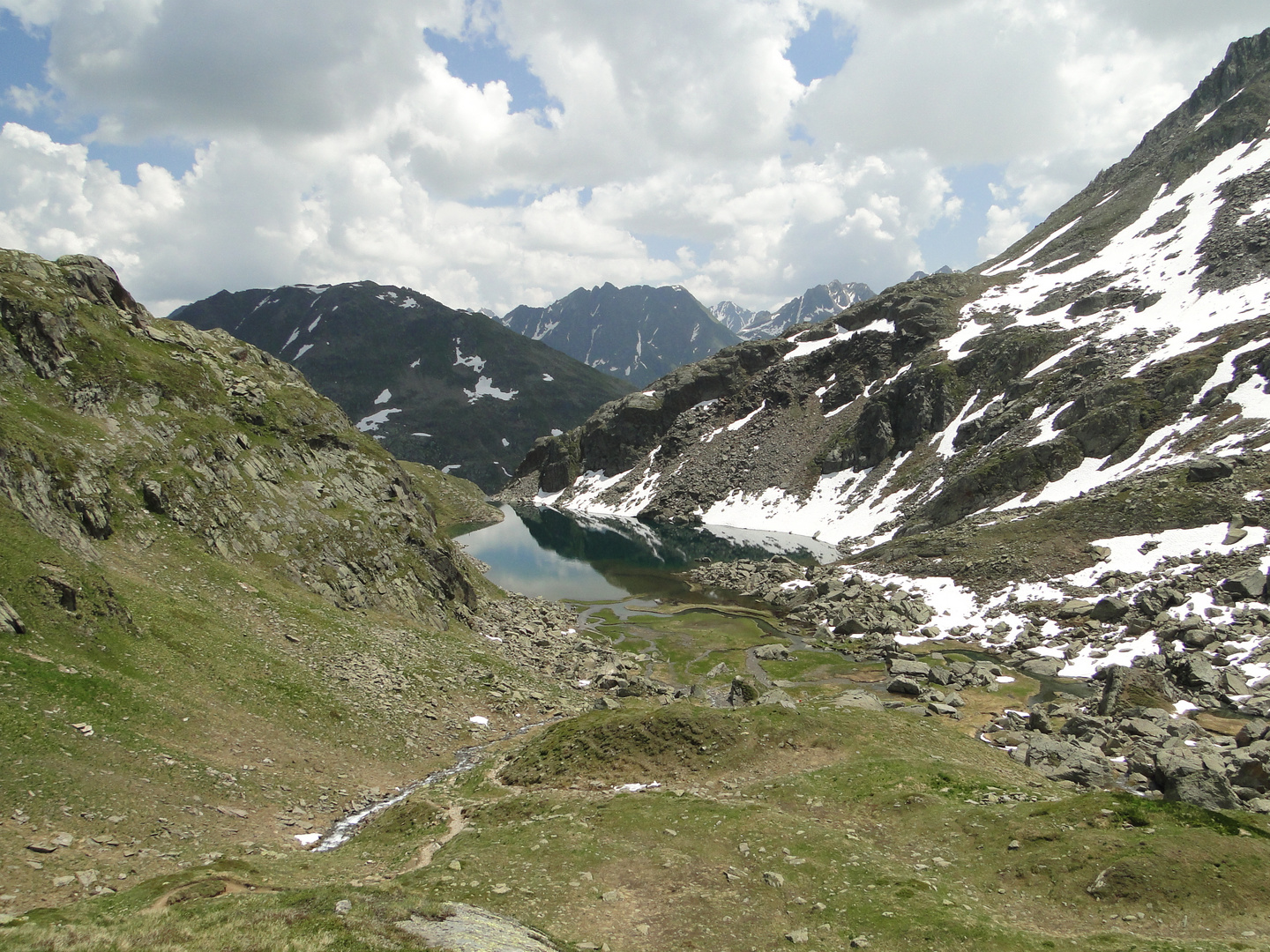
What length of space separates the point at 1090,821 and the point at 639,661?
50.7m

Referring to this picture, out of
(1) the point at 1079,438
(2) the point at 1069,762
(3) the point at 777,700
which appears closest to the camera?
(2) the point at 1069,762

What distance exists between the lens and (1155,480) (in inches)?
3270

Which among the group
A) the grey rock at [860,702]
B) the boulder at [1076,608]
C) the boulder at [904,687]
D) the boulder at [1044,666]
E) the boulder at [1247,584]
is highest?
the boulder at [1247,584]

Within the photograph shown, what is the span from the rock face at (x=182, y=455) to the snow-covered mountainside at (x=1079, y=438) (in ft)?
206

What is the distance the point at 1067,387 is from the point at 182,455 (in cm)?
13519

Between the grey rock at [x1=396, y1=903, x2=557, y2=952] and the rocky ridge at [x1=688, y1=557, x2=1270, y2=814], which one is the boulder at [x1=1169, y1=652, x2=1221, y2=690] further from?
the grey rock at [x1=396, y1=903, x2=557, y2=952]

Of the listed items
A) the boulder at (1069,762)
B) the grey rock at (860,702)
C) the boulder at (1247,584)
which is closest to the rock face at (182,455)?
the grey rock at (860,702)

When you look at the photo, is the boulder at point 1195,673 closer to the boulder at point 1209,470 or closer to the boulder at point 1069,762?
the boulder at point 1069,762

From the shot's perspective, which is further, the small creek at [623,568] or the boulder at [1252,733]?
the small creek at [623,568]

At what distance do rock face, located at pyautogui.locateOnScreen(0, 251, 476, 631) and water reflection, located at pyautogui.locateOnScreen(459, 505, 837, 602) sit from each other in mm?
42197

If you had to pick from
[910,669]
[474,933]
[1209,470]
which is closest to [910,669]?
[910,669]

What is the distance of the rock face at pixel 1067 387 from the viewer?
319ft

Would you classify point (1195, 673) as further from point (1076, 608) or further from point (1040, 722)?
point (1076, 608)

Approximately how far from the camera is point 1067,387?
400 feet
